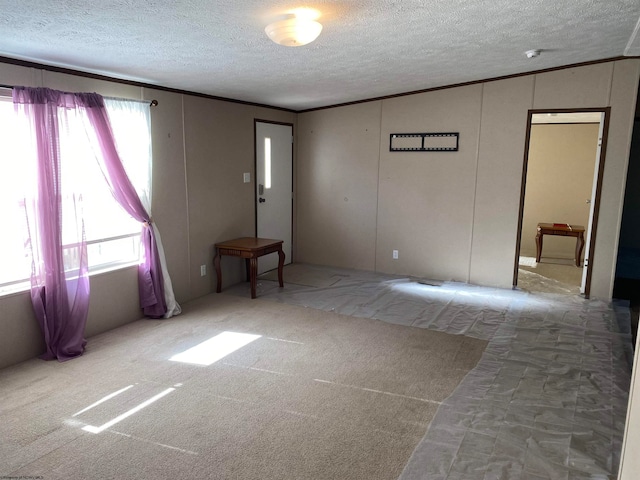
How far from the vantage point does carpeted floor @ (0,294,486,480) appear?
7.49ft

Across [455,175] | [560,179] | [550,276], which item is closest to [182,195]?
[455,175]

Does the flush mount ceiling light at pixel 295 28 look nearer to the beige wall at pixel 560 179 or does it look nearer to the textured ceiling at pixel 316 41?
the textured ceiling at pixel 316 41

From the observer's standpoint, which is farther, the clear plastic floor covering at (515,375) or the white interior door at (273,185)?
the white interior door at (273,185)

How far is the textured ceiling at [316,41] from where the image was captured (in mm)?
2527

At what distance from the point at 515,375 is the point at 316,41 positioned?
2.78m

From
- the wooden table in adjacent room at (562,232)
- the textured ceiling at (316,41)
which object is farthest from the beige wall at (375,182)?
the wooden table in adjacent room at (562,232)

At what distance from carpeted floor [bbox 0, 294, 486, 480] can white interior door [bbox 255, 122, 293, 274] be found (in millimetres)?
2177

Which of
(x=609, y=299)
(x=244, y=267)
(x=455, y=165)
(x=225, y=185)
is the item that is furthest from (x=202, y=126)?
(x=609, y=299)

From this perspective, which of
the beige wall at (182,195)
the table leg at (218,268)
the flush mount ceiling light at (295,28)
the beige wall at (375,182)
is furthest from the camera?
the table leg at (218,268)

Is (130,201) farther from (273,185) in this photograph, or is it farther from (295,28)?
(273,185)

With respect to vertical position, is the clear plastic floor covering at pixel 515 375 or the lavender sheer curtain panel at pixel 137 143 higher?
the lavender sheer curtain panel at pixel 137 143

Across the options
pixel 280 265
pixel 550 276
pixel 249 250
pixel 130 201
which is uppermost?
pixel 130 201

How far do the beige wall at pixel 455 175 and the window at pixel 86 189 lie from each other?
2.89 meters

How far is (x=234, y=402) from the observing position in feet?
9.38
